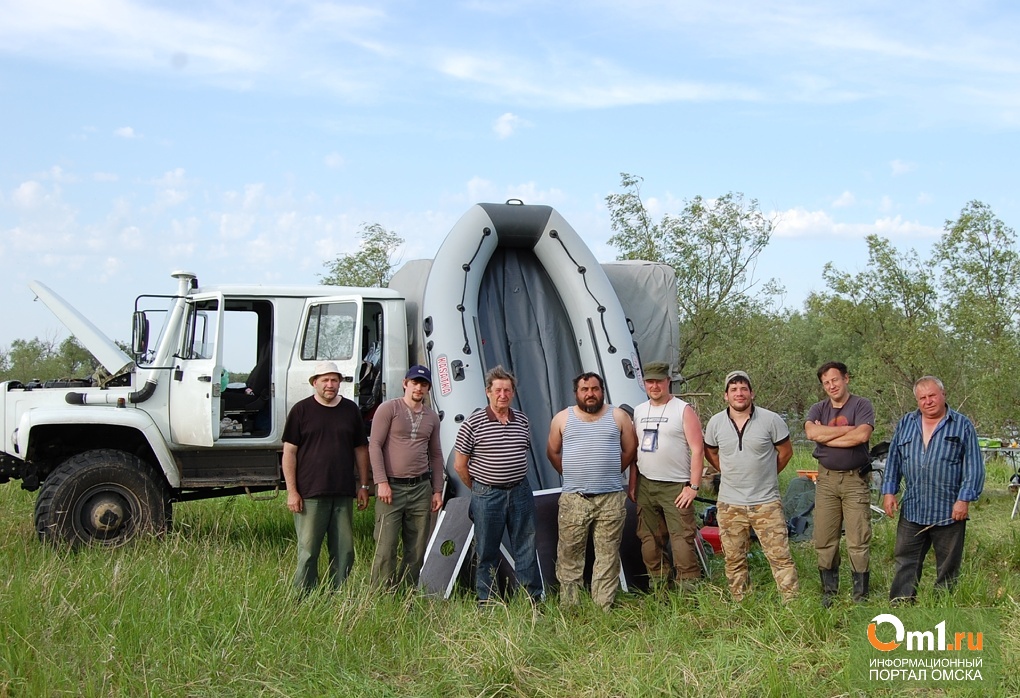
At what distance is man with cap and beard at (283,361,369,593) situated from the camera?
19.5 feet

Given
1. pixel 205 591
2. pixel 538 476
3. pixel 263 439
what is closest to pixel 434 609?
pixel 205 591

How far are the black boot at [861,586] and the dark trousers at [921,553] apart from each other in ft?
0.52

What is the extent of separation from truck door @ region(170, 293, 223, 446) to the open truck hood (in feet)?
1.49

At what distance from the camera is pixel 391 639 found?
514 centimetres

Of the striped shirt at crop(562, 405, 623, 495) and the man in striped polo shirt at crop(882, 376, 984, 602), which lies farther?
the striped shirt at crop(562, 405, 623, 495)

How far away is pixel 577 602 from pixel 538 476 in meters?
1.58

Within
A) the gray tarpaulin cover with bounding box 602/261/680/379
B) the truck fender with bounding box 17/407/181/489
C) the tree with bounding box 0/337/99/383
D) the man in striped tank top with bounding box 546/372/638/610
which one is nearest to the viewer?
the man in striped tank top with bounding box 546/372/638/610

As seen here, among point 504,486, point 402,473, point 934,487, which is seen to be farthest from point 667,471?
point 402,473

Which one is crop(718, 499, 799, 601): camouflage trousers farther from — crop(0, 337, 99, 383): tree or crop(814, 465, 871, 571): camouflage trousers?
crop(0, 337, 99, 383): tree

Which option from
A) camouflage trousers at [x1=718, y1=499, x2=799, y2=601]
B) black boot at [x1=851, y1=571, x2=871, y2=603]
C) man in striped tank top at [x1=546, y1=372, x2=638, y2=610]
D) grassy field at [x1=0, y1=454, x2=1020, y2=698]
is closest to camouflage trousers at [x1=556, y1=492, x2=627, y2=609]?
man in striped tank top at [x1=546, y1=372, x2=638, y2=610]

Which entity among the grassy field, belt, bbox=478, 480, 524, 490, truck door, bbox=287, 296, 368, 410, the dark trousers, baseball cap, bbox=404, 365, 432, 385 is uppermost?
truck door, bbox=287, 296, 368, 410

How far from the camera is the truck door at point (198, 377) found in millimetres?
7516

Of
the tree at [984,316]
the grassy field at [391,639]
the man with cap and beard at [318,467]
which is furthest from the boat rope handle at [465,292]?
the tree at [984,316]

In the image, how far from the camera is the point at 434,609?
5789mm
